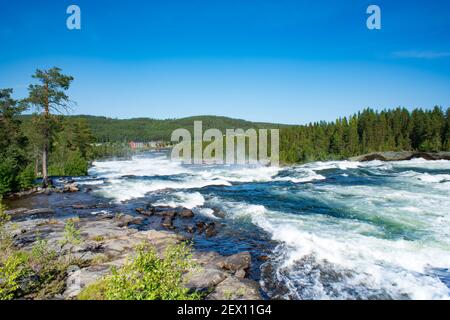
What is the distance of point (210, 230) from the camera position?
59.8 ft

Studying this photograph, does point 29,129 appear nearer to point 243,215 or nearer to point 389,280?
point 243,215

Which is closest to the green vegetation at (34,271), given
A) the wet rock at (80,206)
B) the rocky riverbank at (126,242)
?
the rocky riverbank at (126,242)

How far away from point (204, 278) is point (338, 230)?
10697 mm

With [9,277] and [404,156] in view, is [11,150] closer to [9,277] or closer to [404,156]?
[9,277]

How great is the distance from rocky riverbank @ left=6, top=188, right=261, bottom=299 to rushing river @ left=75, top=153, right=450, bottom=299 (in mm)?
1450

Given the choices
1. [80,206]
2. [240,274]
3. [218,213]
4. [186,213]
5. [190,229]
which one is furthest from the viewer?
[80,206]

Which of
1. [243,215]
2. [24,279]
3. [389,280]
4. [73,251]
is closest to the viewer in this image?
[24,279]

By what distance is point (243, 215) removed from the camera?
21875mm

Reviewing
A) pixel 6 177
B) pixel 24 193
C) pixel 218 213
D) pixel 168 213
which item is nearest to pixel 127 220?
pixel 168 213

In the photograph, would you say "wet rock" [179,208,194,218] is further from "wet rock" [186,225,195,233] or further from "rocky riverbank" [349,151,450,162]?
"rocky riverbank" [349,151,450,162]

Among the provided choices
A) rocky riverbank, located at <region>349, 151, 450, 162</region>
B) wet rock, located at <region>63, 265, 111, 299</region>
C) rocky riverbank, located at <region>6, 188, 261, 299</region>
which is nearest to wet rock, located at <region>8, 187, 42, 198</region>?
rocky riverbank, located at <region>6, 188, 261, 299</region>

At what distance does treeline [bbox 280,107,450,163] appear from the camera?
81000mm
